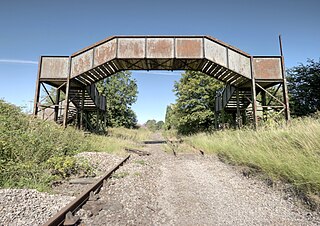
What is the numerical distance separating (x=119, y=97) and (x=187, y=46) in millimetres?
31937

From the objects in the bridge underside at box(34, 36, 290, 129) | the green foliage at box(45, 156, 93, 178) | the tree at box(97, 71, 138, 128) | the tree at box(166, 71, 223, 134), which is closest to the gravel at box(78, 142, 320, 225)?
the green foliage at box(45, 156, 93, 178)

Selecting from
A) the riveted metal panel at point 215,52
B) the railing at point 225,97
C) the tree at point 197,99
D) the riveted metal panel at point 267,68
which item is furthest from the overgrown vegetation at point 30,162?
the tree at point 197,99

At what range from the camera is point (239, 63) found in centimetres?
1316

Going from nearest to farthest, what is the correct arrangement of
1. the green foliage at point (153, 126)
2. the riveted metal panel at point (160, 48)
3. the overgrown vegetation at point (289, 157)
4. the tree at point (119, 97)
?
1. the overgrown vegetation at point (289, 157)
2. the riveted metal panel at point (160, 48)
3. the tree at point (119, 97)
4. the green foliage at point (153, 126)

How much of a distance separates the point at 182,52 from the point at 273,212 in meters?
11.6

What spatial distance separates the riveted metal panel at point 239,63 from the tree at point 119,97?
31.8 metres

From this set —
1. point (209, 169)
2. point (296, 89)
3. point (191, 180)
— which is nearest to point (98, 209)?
point (191, 180)

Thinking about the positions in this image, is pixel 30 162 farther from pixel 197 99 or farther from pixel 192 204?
pixel 197 99

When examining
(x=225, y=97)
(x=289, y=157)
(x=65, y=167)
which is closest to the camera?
(x=289, y=157)

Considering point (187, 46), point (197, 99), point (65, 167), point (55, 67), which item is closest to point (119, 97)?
point (197, 99)

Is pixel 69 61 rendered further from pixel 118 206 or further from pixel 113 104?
pixel 113 104

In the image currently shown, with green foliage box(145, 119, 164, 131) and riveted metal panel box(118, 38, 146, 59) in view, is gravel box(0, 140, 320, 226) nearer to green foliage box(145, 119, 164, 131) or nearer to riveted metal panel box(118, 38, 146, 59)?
riveted metal panel box(118, 38, 146, 59)

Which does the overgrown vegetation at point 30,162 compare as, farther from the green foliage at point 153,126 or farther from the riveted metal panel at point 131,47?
the green foliage at point 153,126

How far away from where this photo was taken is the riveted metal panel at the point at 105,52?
13.0 m
